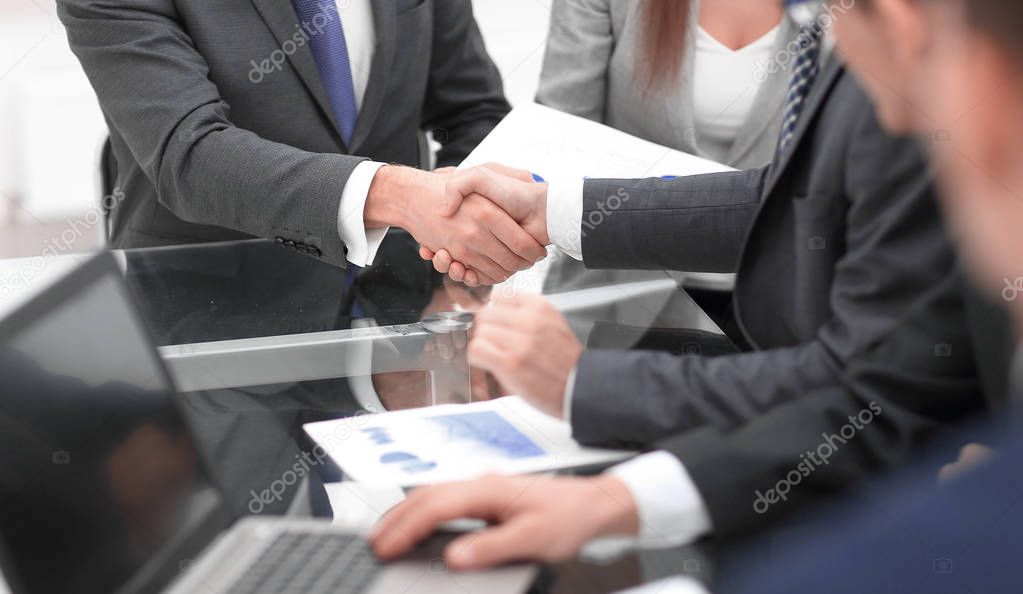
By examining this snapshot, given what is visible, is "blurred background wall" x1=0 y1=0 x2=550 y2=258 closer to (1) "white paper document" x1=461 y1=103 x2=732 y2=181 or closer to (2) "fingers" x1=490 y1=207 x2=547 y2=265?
(1) "white paper document" x1=461 y1=103 x2=732 y2=181

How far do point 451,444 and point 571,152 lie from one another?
0.71 metres

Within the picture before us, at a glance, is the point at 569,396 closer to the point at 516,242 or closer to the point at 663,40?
the point at 516,242

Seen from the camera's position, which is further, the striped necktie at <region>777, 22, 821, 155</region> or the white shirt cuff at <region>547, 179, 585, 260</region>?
the white shirt cuff at <region>547, 179, 585, 260</region>

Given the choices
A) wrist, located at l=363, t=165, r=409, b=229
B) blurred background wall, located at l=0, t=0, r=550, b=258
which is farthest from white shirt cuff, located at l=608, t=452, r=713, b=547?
blurred background wall, located at l=0, t=0, r=550, b=258

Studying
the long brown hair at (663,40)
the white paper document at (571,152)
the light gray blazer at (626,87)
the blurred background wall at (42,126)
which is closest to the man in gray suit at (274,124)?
the white paper document at (571,152)

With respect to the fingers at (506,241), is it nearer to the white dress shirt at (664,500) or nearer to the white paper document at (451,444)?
the white paper document at (451,444)

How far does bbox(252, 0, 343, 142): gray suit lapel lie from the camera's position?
5.30 ft

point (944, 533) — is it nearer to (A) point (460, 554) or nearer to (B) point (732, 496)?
(B) point (732, 496)

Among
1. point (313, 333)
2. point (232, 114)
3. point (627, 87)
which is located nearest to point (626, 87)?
point (627, 87)

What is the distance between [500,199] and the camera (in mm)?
1483

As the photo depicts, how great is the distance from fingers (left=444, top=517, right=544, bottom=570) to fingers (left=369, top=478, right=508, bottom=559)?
1.0 inches

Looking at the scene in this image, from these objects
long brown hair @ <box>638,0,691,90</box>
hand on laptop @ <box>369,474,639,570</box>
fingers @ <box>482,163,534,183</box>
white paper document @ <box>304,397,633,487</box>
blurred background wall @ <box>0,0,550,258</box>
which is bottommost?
blurred background wall @ <box>0,0,550,258</box>

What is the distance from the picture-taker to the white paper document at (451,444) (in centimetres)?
92

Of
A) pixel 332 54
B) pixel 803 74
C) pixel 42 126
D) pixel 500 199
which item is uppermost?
pixel 803 74
